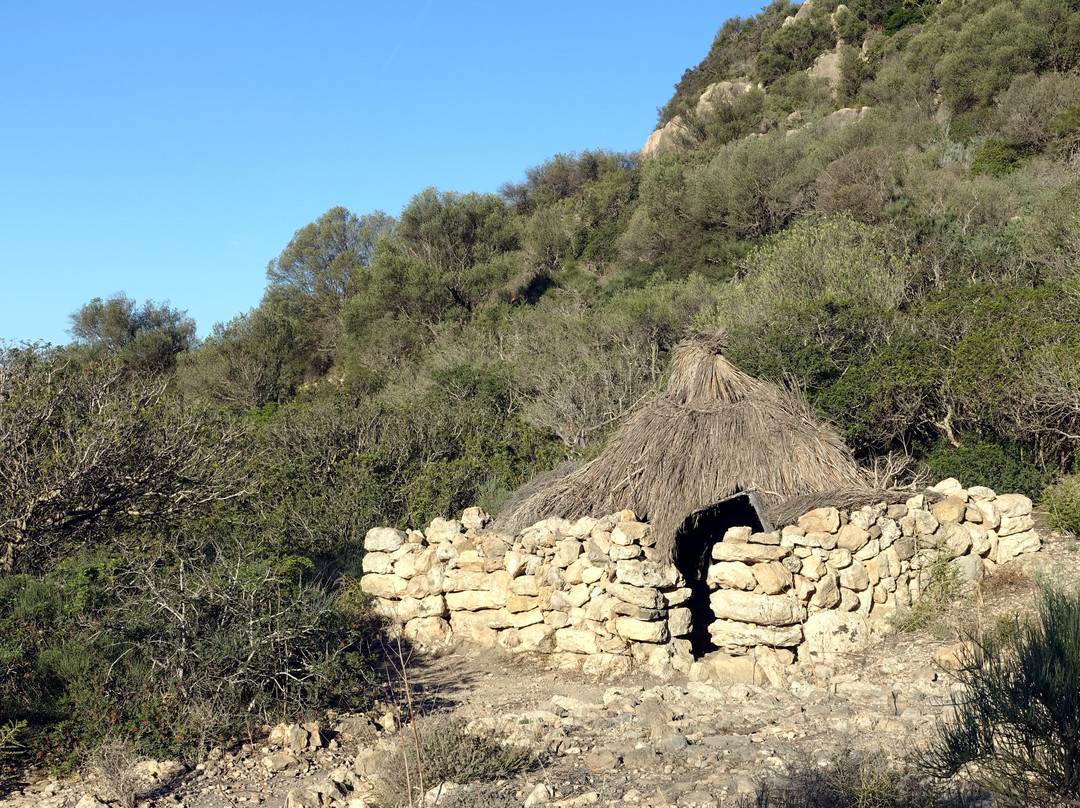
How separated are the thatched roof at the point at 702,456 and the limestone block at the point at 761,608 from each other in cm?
79

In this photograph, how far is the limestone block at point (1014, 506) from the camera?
833 centimetres

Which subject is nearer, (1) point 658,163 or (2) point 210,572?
(2) point 210,572

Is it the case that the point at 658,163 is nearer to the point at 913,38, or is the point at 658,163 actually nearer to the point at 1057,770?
the point at 913,38

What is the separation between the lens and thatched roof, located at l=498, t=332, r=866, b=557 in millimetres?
8445

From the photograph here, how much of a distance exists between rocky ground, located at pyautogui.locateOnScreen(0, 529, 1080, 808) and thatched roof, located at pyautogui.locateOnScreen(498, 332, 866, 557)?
167cm

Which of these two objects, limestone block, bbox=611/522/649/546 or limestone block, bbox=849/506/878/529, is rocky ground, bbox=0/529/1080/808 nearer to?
limestone block, bbox=849/506/878/529

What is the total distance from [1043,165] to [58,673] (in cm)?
2661

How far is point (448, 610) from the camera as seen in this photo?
30.3 ft

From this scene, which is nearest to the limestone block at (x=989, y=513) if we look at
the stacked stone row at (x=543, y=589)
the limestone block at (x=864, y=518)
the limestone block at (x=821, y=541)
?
the limestone block at (x=864, y=518)

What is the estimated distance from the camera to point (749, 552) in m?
7.71

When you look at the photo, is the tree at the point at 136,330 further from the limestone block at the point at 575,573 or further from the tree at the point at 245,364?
the limestone block at the point at 575,573

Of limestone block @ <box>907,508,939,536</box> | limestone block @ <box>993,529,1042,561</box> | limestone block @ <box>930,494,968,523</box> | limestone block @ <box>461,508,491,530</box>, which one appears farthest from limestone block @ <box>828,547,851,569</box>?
limestone block @ <box>461,508,491,530</box>

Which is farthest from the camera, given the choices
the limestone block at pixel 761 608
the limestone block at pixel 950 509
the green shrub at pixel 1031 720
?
the limestone block at pixel 950 509

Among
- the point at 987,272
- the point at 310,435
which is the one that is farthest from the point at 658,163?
the point at 310,435
